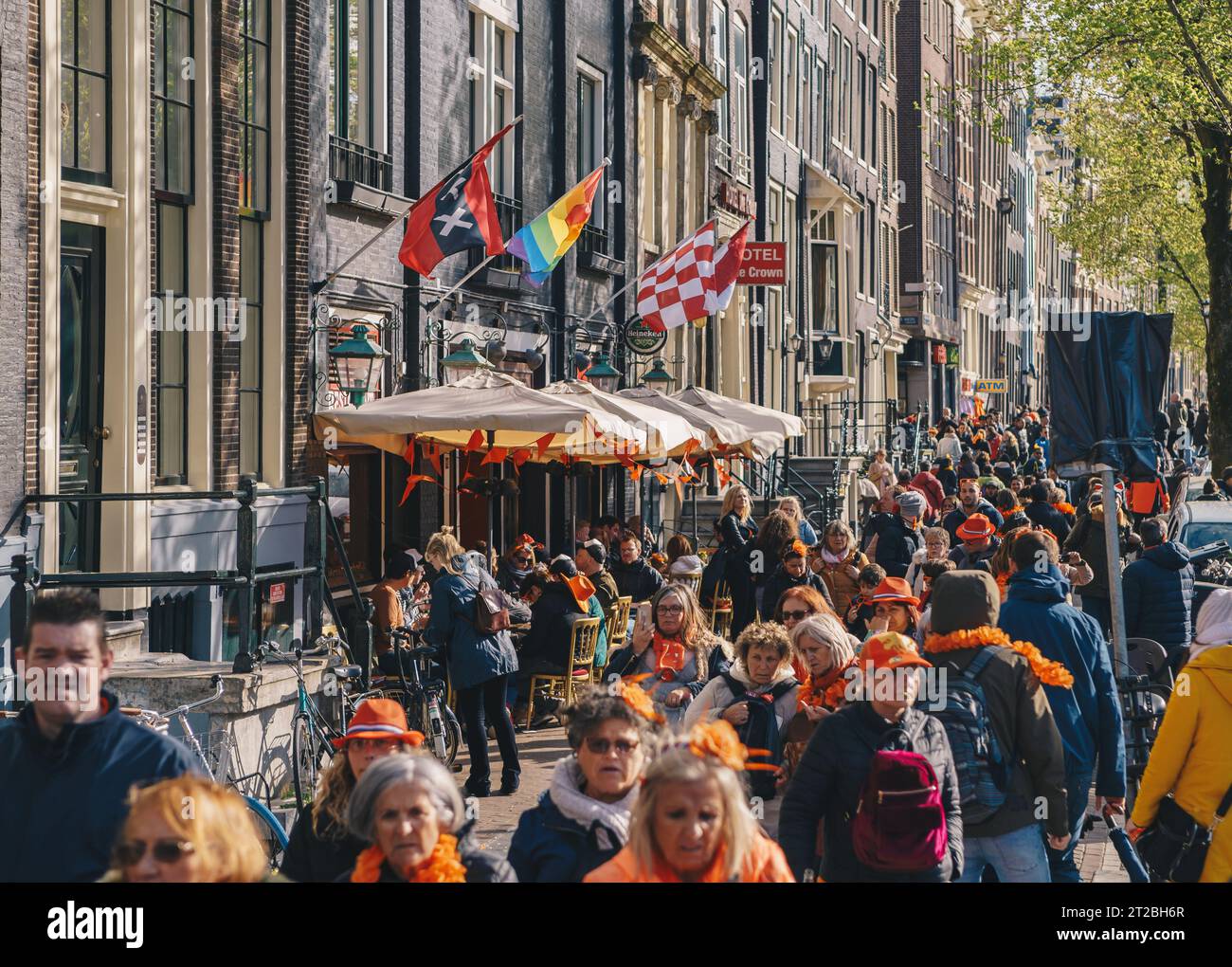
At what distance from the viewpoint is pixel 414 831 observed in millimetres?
4453

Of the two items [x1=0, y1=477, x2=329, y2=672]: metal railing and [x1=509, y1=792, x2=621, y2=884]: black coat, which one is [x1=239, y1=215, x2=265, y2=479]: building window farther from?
[x1=509, y1=792, x2=621, y2=884]: black coat

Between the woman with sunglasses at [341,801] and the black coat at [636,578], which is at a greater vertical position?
the black coat at [636,578]

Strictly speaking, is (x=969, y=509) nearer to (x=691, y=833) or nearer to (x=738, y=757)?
(x=738, y=757)

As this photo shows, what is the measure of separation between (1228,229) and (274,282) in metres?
21.2

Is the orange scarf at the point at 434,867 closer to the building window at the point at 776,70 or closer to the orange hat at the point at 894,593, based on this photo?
the orange hat at the point at 894,593

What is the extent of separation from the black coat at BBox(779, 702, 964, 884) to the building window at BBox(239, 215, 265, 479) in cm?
859

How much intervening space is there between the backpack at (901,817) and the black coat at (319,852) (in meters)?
1.57

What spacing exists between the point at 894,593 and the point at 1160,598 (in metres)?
3.12

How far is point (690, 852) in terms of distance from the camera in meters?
4.25

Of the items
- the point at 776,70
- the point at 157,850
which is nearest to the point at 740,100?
the point at 776,70

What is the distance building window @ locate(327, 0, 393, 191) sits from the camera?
49.6 feet

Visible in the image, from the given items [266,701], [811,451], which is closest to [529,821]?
[266,701]

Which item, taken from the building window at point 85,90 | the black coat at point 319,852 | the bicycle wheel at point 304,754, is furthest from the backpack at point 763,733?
the building window at point 85,90

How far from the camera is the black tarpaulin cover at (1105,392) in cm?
998
